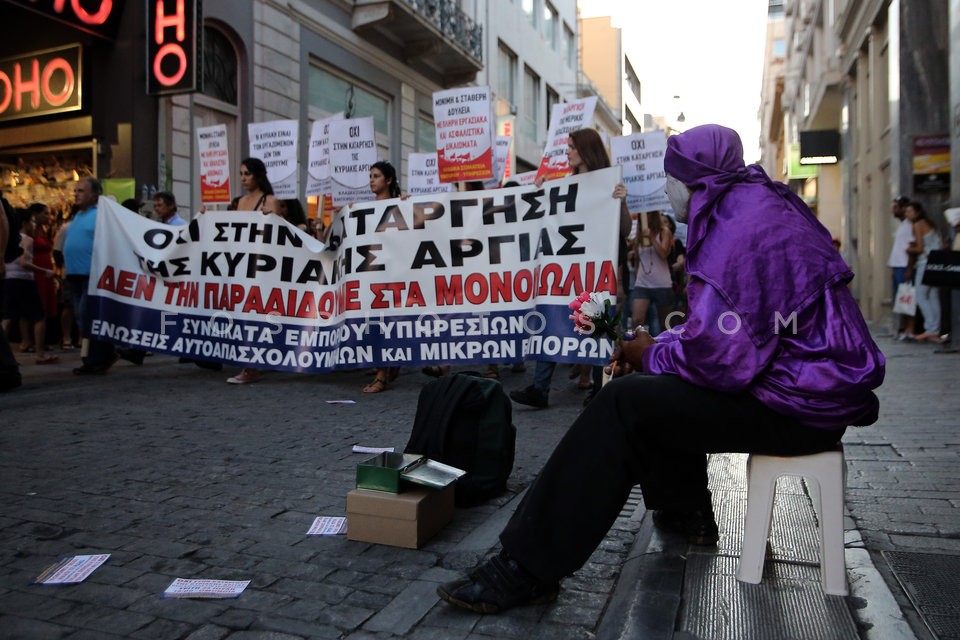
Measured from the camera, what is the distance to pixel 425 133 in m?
21.6

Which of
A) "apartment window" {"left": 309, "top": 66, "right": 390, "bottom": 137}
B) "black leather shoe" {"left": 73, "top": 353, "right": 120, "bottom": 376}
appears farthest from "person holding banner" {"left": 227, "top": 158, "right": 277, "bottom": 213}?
"apartment window" {"left": 309, "top": 66, "right": 390, "bottom": 137}

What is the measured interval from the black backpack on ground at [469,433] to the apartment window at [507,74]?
2435cm

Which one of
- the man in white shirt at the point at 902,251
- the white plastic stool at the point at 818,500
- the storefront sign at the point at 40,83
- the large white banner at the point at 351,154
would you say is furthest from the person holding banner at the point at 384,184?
the man in white shirt at the point at 902,251

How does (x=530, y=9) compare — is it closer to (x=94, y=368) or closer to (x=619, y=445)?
(x=94, y=368)

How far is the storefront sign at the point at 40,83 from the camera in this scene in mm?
11977

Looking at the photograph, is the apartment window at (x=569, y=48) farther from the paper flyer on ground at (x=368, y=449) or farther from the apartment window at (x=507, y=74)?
the paper flyer on ground at (x=368, y=449)

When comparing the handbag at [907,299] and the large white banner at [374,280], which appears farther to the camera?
the handbag at [907,299]

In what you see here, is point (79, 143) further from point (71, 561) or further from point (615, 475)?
point (615, 475)

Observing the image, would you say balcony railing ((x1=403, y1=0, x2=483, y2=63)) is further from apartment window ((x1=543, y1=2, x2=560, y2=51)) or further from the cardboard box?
the cardboard box

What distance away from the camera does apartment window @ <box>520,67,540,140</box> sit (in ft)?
97.1

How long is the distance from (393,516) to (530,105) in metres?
29.3

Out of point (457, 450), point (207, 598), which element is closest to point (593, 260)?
point (457, 450)

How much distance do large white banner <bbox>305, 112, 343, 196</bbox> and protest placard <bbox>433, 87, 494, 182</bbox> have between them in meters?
1.44

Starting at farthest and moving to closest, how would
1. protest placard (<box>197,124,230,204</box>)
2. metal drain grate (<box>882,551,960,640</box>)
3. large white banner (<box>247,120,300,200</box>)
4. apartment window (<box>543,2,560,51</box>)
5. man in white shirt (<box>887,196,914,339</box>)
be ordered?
1. apartment window (<box>543,2,560,51</box>)
2. man in white shirt (<box>887,196,914,339</box>)
3. protest placard (<box>197,124,230,204</box>)
4. large white banner (<box>247,120,300,200</box>)
5. metal drain grate (<box>882,551,960,640</box>)
